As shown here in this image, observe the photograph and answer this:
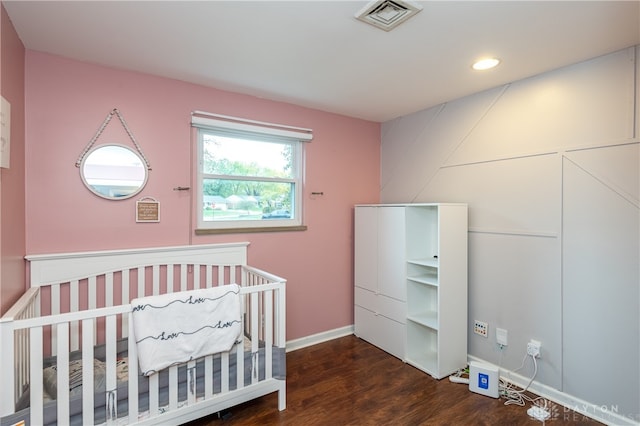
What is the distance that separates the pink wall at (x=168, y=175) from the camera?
202 centimetres

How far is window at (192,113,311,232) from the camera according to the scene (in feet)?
8.53

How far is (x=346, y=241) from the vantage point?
3.35 meters

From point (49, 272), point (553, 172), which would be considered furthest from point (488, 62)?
point (49, 272)

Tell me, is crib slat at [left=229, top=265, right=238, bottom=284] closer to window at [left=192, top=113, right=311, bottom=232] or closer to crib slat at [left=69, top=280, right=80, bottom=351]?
window at [left=192, top=113, right=311, bottom=232]

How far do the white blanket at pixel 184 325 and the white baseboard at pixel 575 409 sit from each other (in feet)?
6.83

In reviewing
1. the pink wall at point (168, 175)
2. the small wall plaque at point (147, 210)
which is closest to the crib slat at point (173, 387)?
the pink wall at point (168, 175)

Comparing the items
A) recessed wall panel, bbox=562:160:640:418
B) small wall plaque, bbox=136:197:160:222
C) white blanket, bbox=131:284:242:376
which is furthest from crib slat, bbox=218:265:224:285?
recessed wall panel, bbox=562:160:640:418

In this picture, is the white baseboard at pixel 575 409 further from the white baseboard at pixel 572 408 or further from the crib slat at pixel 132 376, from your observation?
the crib slat at pixel 132 376

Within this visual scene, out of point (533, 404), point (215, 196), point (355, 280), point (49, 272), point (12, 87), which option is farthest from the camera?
point (355, 280)

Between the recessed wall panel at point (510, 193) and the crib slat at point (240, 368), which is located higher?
the recessed wall panel at point (510, 193)

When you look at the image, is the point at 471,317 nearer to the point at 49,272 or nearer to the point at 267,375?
the point at 267,375

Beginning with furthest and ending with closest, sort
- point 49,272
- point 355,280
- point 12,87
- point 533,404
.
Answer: point 355,280 → point 533,404 → point 49,272 → point 12,87

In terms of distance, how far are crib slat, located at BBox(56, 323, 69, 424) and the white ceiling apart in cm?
155

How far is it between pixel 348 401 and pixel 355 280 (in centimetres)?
127
